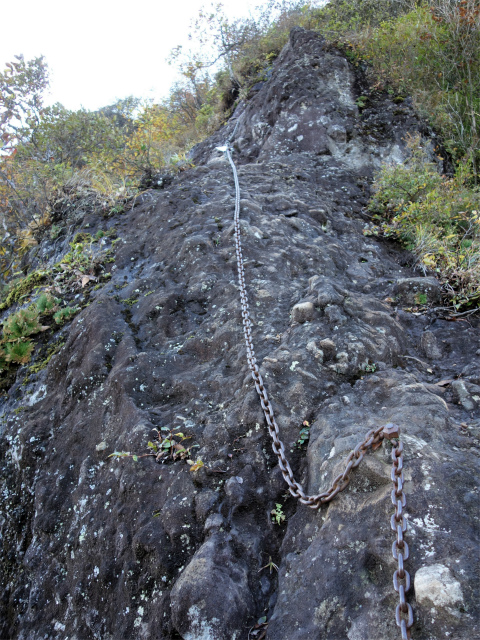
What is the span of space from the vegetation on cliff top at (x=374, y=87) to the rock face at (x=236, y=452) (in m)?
0.65

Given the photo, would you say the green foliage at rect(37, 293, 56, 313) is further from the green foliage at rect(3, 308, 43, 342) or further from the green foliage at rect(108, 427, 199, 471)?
the green foliage at rect(108, 427, 199, 471)

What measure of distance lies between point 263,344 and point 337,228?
2.64 m

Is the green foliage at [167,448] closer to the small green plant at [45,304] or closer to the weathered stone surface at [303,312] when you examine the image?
the weathered stone surface at [303,312]

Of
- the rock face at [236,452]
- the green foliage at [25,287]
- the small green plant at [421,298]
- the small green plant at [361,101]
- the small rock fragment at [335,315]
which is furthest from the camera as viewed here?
the small green plant at [361,101]

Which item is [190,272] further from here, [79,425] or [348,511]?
[348,511]

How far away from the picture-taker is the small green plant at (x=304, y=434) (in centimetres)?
245

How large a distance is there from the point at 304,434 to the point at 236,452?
1.41 feet

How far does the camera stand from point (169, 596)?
2023 millimetres

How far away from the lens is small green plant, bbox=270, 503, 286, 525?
2.19 m

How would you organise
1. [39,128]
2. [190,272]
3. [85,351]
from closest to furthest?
[85,351] → [190,272] → [39,128]

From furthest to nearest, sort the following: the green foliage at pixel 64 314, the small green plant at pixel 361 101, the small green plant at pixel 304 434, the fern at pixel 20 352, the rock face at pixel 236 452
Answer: the small green plant at pixel 361 101, the green foliage at pixel 64 314, the fern at pixel 20 352, the small green plant at pixel 304 434, the rock face at pixel 236 452

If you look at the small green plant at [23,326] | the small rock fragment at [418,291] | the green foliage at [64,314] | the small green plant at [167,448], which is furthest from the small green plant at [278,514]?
the small green plant at [23,326]

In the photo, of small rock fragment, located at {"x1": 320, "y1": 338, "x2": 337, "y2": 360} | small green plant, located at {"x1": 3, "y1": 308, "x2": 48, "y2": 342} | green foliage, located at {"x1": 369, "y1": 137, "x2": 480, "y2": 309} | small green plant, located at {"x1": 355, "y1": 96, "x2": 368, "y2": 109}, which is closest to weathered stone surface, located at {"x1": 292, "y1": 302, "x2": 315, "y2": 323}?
small rock fragment, located at {"x1": 320, "y1": 338, "x2": 337, "y2": 360}

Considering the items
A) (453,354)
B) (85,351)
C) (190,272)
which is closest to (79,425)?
(85,351)
